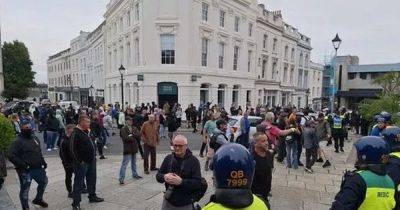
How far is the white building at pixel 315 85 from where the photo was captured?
52.7m

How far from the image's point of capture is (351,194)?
2.48 meters

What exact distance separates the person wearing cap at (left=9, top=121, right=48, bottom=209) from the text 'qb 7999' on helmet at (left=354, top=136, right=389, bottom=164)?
567 cm

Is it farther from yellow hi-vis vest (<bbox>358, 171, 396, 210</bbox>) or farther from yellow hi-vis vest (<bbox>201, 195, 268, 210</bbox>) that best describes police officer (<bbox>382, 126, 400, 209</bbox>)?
yellow hi-vis vest (<bbox>201, 195, 268, 210</bbox>)

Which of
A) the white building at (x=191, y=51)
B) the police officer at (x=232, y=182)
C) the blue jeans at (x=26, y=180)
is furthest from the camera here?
the white building at (x=191, y=51)

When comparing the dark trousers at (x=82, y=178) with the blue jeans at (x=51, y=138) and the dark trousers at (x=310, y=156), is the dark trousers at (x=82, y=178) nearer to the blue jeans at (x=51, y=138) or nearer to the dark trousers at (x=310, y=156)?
the dark trousers at (x=310, y=156)

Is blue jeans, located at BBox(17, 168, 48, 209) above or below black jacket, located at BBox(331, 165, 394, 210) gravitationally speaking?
below

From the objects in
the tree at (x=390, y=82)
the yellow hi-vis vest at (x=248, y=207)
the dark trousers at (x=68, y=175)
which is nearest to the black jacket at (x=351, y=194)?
the yellow hi-vis vest at (x=248, y=207)

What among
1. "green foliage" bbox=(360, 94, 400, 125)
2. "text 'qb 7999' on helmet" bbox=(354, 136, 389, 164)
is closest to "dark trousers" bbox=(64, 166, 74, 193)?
"text 'qb 7999' on helmet" bbox=(354, 136, 389, 164)

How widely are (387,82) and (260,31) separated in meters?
20.2

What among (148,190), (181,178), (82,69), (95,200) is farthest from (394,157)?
(82,69)

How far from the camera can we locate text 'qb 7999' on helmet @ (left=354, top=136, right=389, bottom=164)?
2695 millimetres

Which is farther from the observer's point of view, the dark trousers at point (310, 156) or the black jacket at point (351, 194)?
the dark trousers at point (310, 156)

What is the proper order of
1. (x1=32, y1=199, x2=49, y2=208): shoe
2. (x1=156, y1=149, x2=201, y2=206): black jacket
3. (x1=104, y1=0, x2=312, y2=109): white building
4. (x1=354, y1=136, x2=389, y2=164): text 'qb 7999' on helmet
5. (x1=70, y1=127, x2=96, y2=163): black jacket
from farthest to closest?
1. (x1=104, y1=0, x2=312, y2=109): white building
2. (x1=32, y1=199, x2=49, y2=208): shoe
3. (x1=70, y1=127, x2=96, y2=163): black jacket
4. (x1=156, y1=149, x2=201, y2=206): black jacket
5. (x1=354, y1=136, x2=389, y2=164): text 'qb 7999' on helmet

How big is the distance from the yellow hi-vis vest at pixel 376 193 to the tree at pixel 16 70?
50459 mm
